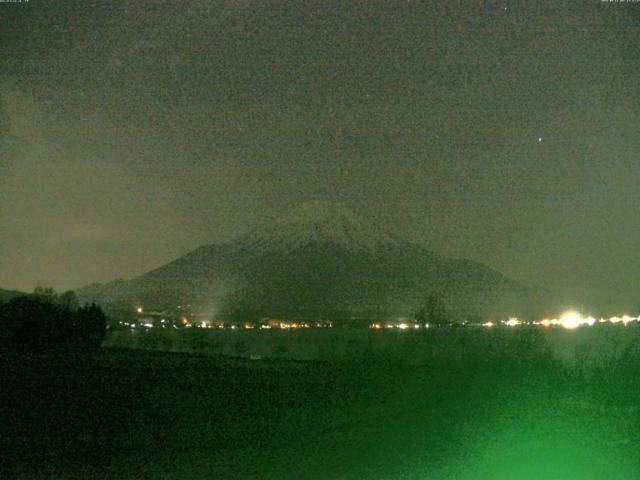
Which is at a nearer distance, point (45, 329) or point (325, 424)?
point (325, 424)

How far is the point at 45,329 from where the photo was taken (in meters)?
42.9

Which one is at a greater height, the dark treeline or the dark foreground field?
the dark treeline

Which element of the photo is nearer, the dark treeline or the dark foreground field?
the dark foreground field

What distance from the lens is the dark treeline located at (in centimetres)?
4231

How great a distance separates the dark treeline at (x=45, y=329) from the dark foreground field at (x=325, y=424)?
13.7 m

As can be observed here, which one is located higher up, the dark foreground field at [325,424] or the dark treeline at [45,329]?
the dark treeline at [45,329]

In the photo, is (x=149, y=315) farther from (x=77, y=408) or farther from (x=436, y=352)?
(x=77, y=408)

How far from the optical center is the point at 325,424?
18.2 metres

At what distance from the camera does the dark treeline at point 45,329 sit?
42312 millimetres

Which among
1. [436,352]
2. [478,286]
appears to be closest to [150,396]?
[436,352]

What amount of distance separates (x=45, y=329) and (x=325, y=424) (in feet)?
91.7

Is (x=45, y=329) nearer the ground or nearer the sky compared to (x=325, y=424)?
nearer the sky

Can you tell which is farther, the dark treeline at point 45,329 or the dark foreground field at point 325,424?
the dark treeline at point 45,329

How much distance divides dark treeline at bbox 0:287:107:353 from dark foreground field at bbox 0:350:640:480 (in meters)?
13.7
